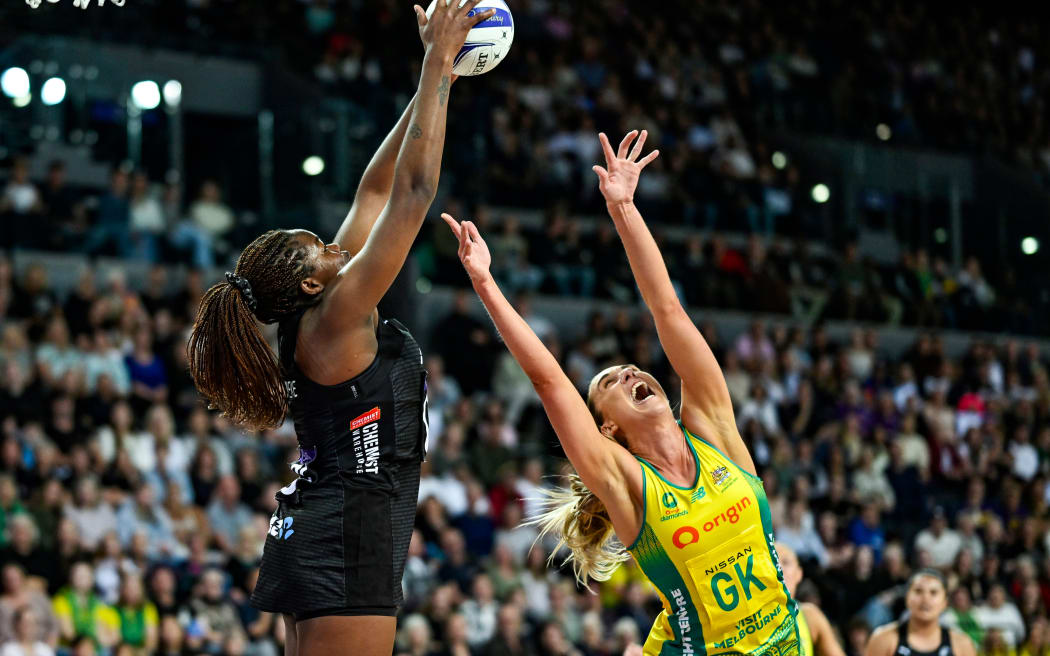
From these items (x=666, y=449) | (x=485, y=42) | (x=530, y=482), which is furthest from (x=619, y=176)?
(x=530, y=482)

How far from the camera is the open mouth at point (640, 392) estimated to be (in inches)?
223

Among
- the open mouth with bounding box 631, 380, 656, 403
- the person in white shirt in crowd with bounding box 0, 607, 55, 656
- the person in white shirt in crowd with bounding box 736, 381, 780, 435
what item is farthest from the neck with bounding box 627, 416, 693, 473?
the person in white shirt in crowd with bounding box 736, 381, 780, 435

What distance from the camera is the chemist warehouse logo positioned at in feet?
16.3

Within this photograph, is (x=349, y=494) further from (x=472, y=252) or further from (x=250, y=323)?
(x=472, y=252)

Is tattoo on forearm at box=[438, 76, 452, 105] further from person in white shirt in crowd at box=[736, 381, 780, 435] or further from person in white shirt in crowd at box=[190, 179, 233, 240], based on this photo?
person in white shirt in crowd at box=[736, 381, 780, 435]

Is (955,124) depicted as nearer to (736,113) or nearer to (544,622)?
(736,113)

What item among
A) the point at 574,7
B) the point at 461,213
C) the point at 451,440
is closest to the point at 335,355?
the point at 451,440

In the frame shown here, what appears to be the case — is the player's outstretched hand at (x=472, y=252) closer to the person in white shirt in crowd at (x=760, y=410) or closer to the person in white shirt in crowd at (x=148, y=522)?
the person in white shirt in crowd at (x=148, y=522)

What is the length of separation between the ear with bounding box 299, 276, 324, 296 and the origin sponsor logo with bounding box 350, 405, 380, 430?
45 cm

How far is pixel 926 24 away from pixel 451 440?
641 inches

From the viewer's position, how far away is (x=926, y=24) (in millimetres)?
26484

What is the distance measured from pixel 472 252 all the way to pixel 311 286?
60 cm

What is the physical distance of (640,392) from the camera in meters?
5.77

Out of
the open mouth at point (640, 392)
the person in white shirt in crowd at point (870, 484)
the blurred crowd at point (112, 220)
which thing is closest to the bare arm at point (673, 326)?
the open mouth at point (640, 392)
